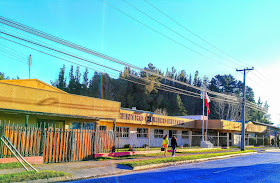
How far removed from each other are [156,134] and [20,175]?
23.0m

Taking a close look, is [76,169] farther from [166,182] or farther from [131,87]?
[131,87]

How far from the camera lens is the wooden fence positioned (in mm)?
12492

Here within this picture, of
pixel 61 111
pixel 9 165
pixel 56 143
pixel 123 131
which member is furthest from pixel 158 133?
pixel 9 165

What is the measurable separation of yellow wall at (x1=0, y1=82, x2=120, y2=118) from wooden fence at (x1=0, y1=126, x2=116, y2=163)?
2.32m

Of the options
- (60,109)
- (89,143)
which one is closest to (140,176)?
(89,143)

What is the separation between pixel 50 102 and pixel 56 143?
10.5 feet

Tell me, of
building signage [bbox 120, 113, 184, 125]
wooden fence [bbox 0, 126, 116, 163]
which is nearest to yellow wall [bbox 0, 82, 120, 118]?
wooden fence [bbox 0, 126, 116, 163]

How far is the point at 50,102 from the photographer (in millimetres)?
16156

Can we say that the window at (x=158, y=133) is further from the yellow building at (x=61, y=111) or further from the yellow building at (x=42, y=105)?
the yellow building at (x=42, y=105)

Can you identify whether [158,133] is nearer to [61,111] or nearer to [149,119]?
[149,119]

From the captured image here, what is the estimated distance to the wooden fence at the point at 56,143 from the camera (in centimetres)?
1249

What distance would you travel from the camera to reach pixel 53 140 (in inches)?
543

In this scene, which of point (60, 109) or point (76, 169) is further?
point (60, 109)

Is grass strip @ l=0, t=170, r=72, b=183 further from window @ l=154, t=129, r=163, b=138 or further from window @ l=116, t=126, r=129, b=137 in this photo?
window @ l=154, t=129, r=163, b=138
